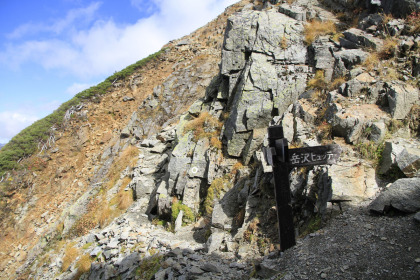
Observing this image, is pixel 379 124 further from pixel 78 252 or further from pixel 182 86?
pixel 182 86

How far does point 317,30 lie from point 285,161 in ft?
31.8

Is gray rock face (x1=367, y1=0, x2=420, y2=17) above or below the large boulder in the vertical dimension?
above

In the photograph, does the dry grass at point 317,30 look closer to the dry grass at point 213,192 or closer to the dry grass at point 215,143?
the dry grass at point 215,143

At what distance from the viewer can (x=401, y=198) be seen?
196 inches

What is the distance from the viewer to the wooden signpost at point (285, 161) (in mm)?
5059

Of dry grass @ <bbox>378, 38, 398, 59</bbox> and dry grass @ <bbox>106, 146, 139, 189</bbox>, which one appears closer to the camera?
dry grass @ <bbox>378, 38, 398, 59</bbox>

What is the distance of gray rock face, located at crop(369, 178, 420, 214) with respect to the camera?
15.9ft

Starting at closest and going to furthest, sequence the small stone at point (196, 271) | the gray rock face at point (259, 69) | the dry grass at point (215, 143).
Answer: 1. the small stone at point (196, 271)
2. the gray rock face at point (259, 69)
3. the dry grass at point (215, 143)

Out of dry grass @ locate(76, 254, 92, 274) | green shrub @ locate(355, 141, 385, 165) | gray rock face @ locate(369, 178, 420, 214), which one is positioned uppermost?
green shrub @ locate(355, 141, 385, 165)

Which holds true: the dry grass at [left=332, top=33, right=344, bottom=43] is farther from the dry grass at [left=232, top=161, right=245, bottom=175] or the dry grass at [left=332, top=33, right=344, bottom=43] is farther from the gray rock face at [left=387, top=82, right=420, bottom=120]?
the dry grass at [left=232, top=161, right=245, bottom=175]

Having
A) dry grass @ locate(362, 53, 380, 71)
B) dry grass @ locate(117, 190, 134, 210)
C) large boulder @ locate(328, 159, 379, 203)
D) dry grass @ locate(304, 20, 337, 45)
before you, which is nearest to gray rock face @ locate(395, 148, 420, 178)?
large boulder @ locate(328, 159, 379, 203)

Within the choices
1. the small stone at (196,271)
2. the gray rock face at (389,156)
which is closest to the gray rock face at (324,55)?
the gray rock face at (389,156)

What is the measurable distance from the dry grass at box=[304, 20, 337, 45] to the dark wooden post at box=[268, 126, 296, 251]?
864 centimetres

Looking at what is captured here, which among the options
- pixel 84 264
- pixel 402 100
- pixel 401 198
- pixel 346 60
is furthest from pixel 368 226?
pixel 84 264
